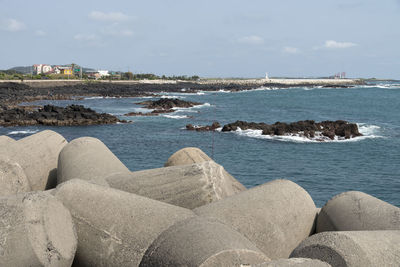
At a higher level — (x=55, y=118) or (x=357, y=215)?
(x=357, y=215)

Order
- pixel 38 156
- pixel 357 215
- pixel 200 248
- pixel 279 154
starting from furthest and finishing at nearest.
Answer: pixel 279 154 → pixel 38 156 → pixel 357 215 → pixel 200 248

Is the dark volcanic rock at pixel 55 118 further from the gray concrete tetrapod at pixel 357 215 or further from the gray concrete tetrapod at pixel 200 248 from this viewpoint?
the gray concrete tetrapod at pixel 200 248

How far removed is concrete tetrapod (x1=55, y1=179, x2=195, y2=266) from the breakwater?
1cm

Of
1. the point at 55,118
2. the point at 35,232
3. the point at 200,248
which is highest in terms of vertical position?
the point at 200,248

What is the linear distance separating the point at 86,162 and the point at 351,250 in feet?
A: 16.5

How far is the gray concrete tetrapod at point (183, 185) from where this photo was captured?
17.5ft

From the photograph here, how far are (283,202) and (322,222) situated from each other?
743mm

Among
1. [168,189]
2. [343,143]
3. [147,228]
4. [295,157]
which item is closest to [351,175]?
[295,157]

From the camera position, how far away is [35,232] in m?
3.99

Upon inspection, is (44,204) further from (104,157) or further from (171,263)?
(104,157)

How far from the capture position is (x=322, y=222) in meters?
5.53

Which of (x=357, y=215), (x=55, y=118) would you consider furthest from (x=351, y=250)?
(x=55, y=118)

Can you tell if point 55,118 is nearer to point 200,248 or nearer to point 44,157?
point 44,157

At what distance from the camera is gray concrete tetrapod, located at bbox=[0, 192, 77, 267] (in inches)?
153
